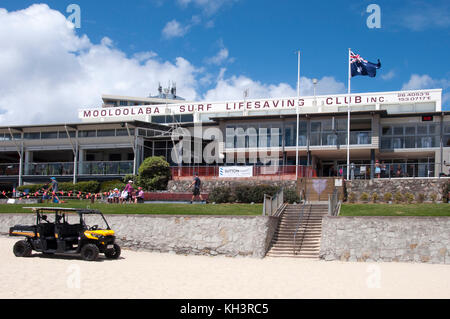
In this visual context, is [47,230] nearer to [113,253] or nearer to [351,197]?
[113,253]

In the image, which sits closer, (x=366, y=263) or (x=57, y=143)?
A: (x=366, y=263)

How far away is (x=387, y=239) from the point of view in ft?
58.2

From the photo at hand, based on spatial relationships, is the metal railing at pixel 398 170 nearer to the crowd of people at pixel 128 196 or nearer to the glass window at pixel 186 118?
the crowd of people at pixel 128 196

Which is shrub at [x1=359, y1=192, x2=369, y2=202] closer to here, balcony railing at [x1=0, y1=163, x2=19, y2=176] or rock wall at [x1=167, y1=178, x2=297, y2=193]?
rock wall at [x1=167, y1=178, x2=297, y2=193]

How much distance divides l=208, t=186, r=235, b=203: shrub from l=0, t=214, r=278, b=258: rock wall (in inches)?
257

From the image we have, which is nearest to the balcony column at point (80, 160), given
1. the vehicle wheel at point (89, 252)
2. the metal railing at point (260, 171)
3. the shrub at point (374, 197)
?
the metal railing at point (260, 171)

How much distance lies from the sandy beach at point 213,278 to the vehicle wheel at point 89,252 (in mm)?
288

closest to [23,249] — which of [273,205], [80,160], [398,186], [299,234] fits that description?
[273,205]

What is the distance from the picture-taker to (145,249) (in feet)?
66.0

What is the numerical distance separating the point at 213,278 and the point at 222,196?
1295cm

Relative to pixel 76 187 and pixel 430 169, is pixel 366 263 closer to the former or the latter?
pixel 430 169

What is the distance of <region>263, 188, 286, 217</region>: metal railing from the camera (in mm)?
19800
